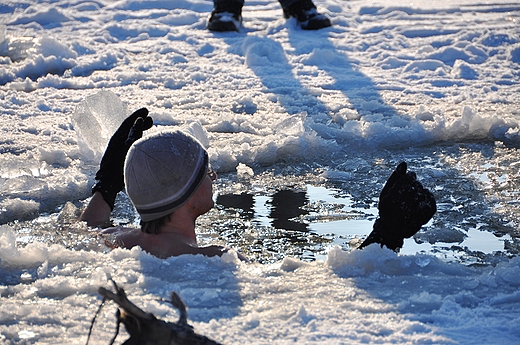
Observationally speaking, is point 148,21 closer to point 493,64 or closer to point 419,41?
point 419,41

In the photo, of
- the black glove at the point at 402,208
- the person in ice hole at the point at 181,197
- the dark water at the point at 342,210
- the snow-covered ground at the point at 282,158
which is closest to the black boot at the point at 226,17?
the snow-covered ground at the point at 282,158

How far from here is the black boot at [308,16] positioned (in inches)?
334

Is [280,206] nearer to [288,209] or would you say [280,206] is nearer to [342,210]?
[288,209]

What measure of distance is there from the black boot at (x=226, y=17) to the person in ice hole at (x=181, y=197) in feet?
18.5

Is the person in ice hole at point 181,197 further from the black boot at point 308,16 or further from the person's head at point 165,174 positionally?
the black boot at point 308,16

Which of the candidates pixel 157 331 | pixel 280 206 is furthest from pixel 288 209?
pixel 157 331

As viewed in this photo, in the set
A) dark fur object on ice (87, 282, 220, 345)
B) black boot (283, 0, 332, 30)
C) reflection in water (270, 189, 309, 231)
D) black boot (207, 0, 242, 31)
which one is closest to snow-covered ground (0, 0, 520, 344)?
reflection in water (270, 189, 309, 231)

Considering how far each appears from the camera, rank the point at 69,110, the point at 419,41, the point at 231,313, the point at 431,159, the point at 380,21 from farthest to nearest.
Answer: the point at 380,21 → the point at 419,41 → the point at 69,110 → the point at 431,159 → the point at 231,313

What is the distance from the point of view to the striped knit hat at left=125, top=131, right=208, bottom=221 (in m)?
2.93

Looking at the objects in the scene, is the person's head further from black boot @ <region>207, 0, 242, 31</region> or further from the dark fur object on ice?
black boot @ <region>207, 0, 242, 31</region>

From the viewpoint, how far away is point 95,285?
2.60m

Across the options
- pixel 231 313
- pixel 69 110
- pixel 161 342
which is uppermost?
pixel 161 342

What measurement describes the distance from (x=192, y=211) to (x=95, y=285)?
25.2 inches

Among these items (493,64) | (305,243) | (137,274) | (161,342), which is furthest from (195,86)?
(161,342)
